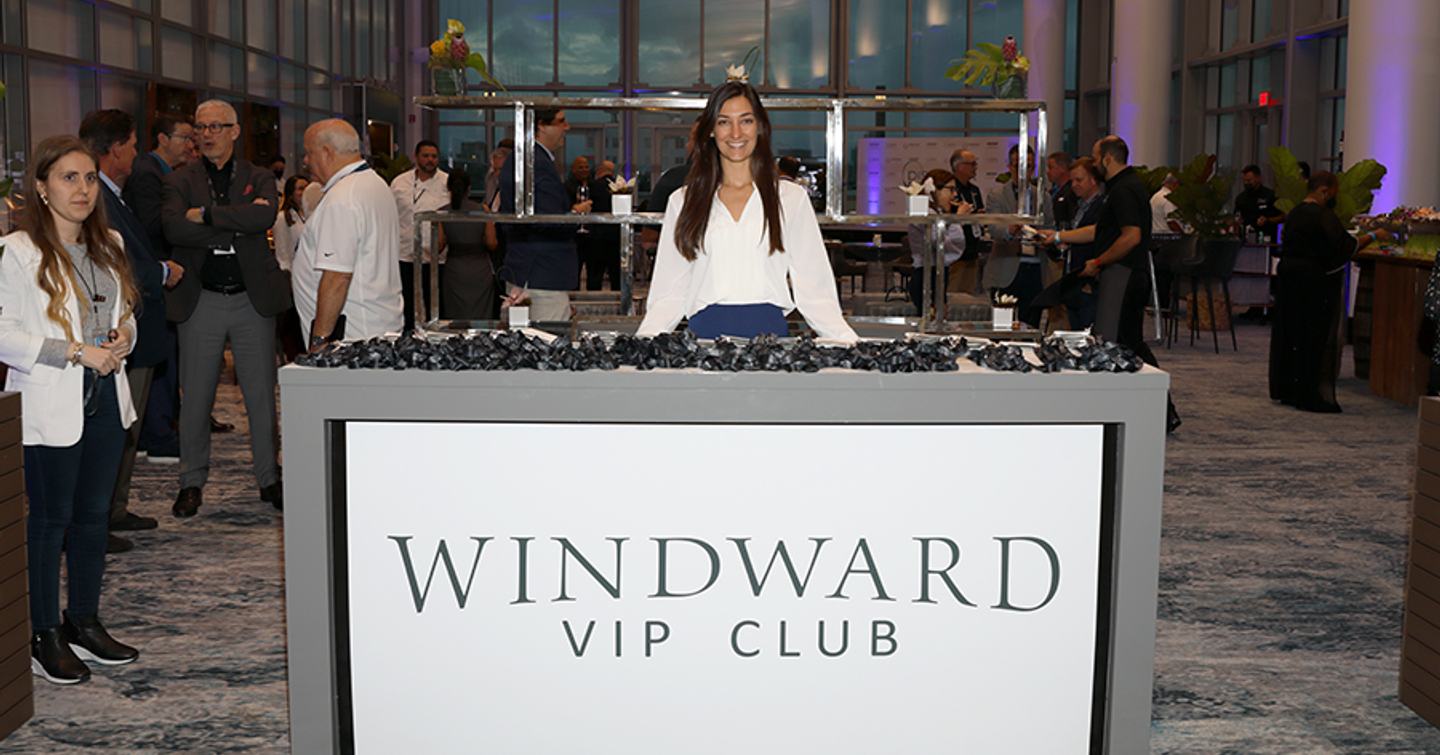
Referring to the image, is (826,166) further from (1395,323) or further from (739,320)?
(1395,323)

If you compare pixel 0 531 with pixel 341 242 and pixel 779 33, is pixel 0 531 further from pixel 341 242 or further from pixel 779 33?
pixel 779 33

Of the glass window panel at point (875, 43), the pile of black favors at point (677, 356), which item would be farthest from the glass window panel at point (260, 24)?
the pile of black favors at point (677, 356)

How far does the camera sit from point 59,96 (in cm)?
1170

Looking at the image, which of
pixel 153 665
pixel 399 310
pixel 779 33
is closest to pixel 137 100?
pixel 399 310

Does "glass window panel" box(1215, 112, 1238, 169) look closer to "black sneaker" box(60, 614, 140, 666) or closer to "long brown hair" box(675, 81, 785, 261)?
"long brown hair" box(675, 81, 785, 261)

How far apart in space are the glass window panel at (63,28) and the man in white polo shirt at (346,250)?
661 centimetres

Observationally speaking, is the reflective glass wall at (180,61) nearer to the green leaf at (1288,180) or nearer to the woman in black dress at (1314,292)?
the woman in black dress at (1314,292)

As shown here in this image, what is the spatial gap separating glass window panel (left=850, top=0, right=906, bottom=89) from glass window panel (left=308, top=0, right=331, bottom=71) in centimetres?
939

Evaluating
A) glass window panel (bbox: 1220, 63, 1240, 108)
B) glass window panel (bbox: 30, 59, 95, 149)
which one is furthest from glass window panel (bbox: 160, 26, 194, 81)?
glass window panel (bbox: 1220, 63, 1240, 108)

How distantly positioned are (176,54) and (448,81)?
9456 mm

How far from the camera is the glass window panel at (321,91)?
774 inches

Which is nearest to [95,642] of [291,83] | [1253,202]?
[1253,202]

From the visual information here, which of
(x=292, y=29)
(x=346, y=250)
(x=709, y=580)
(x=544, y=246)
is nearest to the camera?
(x=709, y=580)

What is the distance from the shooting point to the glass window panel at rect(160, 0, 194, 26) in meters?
14.0
